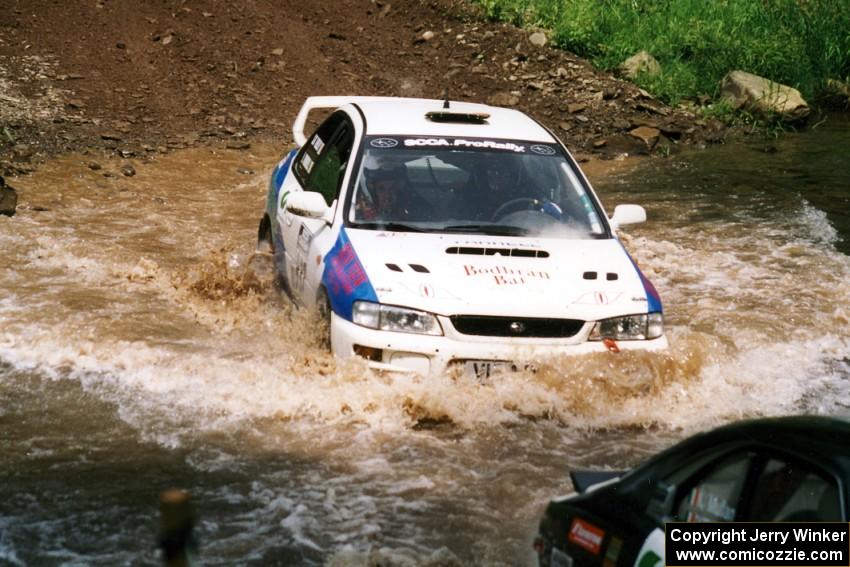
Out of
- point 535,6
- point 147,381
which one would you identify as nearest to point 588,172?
point 535,6

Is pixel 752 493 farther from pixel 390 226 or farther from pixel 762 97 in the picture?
pixel 762 97

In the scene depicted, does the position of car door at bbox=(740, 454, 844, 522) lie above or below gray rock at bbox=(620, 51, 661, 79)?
above

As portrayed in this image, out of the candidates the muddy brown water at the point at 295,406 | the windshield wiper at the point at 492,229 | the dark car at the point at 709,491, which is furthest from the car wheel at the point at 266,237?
the dark car at the point at 709,491

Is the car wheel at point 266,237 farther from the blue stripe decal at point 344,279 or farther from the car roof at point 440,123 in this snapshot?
the blue stripe decal at point 344,279

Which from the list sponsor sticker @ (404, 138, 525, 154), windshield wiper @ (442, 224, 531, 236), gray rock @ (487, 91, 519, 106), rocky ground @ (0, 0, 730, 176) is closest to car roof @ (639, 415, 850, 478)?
windshield wiper @ (442, 224, 531, 236)

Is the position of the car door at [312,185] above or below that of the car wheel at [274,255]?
above

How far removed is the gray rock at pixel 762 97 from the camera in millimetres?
18875

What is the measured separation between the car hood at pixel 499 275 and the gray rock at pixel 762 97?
12.1 meters

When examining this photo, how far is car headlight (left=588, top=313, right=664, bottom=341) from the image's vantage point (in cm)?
702

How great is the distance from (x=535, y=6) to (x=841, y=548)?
60.3ft

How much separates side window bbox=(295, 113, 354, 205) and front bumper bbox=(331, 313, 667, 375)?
1.38 m

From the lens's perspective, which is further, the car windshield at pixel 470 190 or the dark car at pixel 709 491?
the car windshield at pixel 470 190

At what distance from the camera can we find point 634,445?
6887mm

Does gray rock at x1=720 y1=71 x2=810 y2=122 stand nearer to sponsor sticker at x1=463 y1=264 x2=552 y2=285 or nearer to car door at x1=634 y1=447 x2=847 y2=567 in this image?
sponsor sticker at x1=463 y1=264 x2=552 y2=285
